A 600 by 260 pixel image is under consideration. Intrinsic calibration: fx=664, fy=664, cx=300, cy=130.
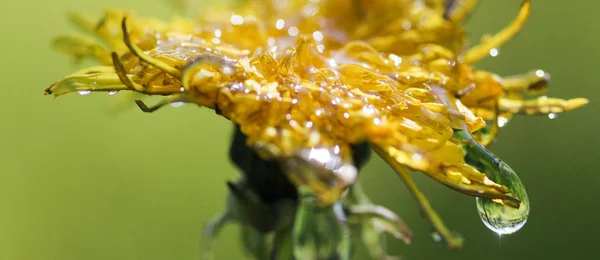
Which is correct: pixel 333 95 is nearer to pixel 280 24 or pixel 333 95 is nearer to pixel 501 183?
pixel 501 183

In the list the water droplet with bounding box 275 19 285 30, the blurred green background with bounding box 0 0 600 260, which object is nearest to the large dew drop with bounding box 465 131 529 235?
the water droplet with bounding box 275 19 285 30

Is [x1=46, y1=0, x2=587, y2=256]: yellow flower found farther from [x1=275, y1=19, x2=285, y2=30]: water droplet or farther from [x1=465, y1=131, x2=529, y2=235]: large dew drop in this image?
[x1=275, y1=19, x2=285, y2=30]: water droplet

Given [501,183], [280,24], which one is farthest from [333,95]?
[280,24]

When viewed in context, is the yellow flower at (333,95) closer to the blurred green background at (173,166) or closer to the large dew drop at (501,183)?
the large dew drop at (501,183)

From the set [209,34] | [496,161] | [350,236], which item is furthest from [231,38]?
[496,161]

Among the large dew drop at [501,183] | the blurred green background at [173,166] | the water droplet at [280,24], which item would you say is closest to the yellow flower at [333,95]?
the large dew drop at [501,183]
